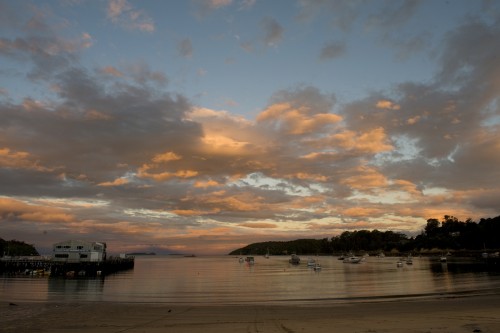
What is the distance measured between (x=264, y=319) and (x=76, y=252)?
88120 mm

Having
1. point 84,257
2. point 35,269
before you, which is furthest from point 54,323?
point 35,269

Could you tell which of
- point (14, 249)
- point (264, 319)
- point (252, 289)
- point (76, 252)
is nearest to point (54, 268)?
point (76, 252)

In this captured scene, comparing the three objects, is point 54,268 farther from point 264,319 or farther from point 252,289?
point 264,319

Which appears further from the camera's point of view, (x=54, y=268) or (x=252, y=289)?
(x=54, y=268)

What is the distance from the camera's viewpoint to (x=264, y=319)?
2628 centimetres

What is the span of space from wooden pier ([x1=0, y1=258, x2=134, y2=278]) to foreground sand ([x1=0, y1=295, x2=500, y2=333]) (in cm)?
6102

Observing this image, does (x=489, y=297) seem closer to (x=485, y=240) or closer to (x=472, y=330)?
(x=472, y=330)

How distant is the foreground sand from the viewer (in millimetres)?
21302

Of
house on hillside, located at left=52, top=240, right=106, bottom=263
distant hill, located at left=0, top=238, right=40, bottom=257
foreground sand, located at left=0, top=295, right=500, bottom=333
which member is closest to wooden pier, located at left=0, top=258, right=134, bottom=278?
house on hillside, located at left=52, top=240, right=106, bottom=263

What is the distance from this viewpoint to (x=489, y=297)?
36625 mm

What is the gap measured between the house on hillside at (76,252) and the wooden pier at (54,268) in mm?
2491

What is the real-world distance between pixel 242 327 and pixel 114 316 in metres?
11.9

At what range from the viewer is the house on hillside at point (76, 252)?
99200 millimetres

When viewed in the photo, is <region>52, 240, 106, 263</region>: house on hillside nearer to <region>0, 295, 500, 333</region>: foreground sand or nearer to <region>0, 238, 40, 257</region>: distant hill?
<region>0, 295, 500, 333</region>: foreground sand
